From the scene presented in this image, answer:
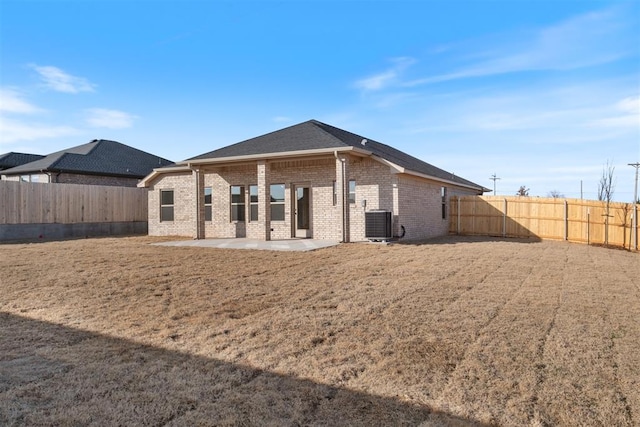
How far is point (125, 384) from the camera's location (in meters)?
3.38

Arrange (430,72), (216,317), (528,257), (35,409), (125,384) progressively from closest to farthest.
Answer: (35,409)
(125,384)
(216,317)
(528,257)
(430,72)

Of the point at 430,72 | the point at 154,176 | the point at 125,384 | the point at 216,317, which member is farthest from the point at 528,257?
the point at 154,176

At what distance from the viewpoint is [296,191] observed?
16656 mm

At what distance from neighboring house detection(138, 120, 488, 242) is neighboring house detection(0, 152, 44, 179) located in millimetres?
14248

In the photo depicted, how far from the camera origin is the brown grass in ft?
9.74

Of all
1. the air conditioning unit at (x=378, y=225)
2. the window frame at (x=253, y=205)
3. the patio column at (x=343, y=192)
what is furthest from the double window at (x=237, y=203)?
the air conditioning unit at (x=378, y=225)

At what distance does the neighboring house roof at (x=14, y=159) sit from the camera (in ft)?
89.4

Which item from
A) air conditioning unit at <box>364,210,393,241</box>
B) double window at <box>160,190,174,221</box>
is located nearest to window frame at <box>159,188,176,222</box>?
double window at <box>160,190,174,221</box>

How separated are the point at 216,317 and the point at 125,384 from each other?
6.80 ft

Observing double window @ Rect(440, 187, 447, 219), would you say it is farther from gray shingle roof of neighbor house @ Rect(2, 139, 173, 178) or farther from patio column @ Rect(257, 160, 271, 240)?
gray shingle roof of neighbor house @ Rect(2, 139, 173, 178)

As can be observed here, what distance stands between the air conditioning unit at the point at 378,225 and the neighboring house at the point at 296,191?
2.29 feet

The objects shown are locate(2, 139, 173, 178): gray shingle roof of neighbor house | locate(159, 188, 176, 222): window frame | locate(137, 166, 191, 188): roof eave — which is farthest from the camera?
locate(2, 139, 173, 178): gray shingle roof of neighbor house

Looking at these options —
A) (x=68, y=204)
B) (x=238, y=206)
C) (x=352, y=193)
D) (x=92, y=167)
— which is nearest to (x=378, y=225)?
(x=352, y=193)

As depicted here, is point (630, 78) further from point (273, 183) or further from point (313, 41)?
point (273, 183)
